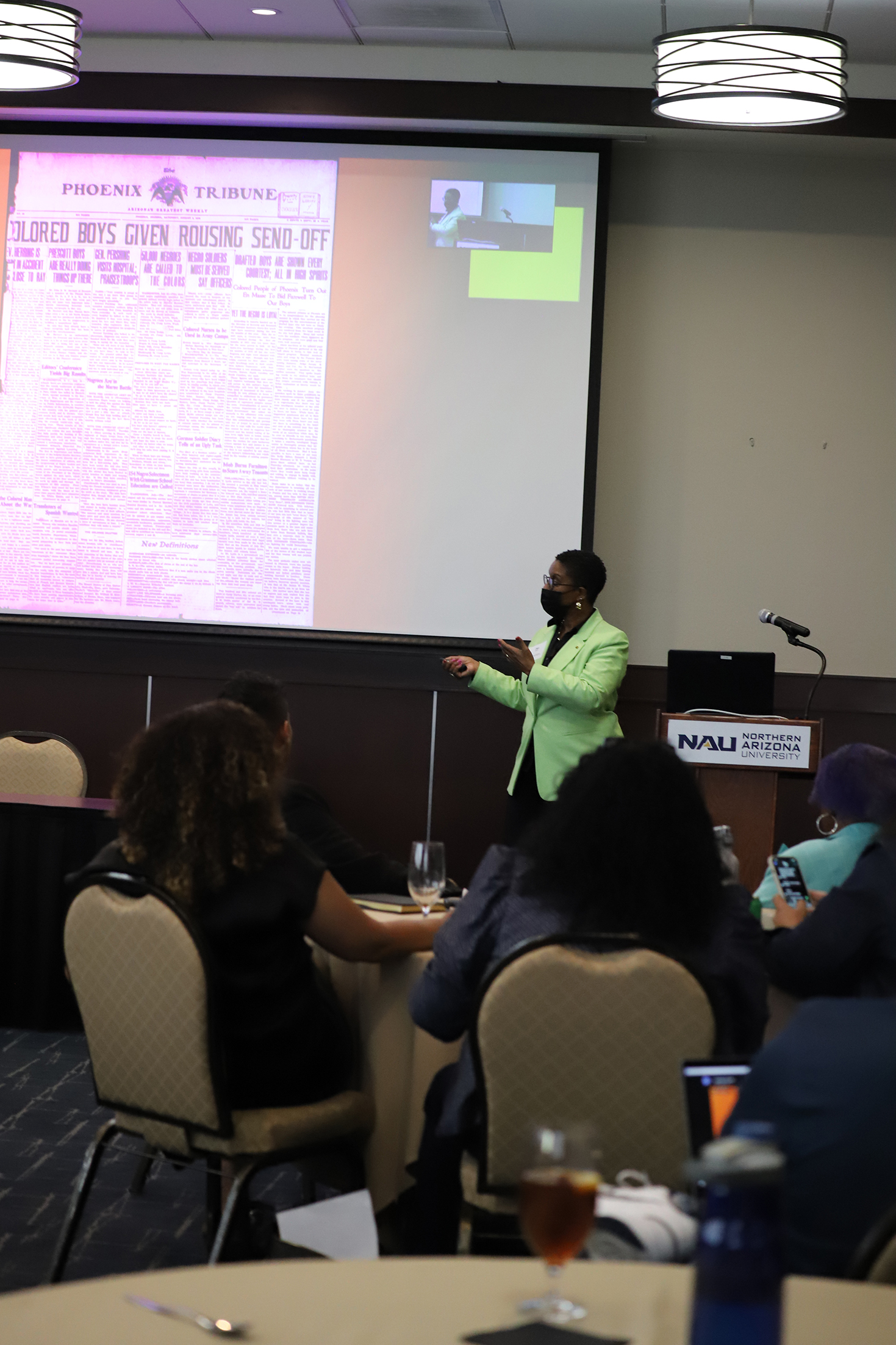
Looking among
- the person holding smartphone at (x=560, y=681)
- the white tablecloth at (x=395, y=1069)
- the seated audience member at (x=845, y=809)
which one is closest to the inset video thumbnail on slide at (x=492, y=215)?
the person holding smartphone at (x=560, y=681)

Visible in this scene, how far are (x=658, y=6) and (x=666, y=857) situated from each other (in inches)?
183

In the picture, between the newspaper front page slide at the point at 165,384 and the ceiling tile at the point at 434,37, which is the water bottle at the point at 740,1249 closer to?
the newspaper front page slide at the point at 165,384

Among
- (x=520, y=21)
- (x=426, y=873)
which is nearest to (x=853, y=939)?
(x=426, y=873)

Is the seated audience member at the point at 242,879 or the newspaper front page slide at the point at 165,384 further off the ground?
the newspaper front page slide at the point at 165,384

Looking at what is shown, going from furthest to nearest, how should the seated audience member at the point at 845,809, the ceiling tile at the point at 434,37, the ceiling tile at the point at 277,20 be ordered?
the ceiling tile at the point at 434,37, the ceiling tile at the point at 277,20, the seated audience member at the point at 845,809

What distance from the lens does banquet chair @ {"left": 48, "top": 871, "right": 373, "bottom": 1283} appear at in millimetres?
2531

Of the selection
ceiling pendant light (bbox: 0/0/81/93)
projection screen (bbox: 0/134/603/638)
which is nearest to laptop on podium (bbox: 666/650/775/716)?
projection screen (bbox: 0/134/603/638)

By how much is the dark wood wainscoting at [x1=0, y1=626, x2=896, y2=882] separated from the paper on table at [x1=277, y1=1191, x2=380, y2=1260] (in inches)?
190

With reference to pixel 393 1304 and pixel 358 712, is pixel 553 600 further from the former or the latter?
pixel 393 1304

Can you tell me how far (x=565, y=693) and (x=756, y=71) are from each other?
89.0 inches

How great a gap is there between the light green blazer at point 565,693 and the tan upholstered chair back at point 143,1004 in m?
2.79

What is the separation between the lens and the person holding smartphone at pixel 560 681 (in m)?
5.27

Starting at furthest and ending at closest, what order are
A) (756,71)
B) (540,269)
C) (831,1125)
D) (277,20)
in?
(540,269), (277,20), (756,71), (831,1125)

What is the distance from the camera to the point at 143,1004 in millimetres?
2600
